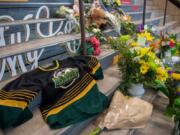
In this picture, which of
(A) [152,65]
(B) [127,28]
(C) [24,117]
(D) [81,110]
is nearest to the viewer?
(C) [24,117]

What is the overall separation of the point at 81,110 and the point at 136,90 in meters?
0.59

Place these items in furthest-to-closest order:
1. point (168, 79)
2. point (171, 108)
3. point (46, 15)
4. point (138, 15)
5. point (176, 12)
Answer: point (176, 12), point (138, 15), point (46, 15), point (168, 79), point (171, 108)

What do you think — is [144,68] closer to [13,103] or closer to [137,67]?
[137,67]

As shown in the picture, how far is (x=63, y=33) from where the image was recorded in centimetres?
196

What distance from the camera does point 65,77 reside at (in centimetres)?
129

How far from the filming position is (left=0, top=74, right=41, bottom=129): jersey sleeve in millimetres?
1011

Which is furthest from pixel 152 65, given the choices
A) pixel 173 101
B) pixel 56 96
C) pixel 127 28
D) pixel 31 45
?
pixel 127 28

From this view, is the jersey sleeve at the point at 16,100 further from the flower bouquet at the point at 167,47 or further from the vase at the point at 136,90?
the flower bouquet at the point at 167,47

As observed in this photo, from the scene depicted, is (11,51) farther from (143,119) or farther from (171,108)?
(171,108)

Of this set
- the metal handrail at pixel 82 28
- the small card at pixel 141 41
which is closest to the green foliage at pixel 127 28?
the small card at pixel 141 41

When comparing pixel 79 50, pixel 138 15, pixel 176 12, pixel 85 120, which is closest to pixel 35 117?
pixel 85 120

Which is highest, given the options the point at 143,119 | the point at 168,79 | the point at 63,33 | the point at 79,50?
the point at 63,33

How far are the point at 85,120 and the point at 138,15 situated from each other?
2738 mm

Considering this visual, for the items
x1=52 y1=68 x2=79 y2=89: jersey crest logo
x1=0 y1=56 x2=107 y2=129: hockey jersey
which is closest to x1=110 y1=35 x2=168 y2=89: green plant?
x1=0 y1=56 x2=107 y2=129: hockey jersey
